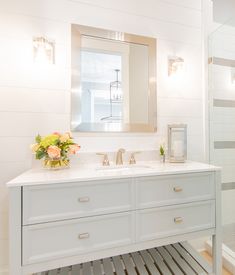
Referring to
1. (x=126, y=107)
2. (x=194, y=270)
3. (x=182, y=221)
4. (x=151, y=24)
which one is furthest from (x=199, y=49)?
(x=194, y=270)

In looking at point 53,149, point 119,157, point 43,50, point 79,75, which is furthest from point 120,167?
point 43,50

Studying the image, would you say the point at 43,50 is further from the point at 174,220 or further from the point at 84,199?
the point at 174,220

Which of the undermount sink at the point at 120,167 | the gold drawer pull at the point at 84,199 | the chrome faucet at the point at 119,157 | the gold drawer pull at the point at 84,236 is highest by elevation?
the chrome faucet at the point at 119,157

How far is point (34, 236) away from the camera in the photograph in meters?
1.04

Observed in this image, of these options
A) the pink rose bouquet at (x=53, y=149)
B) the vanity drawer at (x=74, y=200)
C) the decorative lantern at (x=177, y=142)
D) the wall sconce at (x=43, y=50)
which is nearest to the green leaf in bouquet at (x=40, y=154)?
the pink rose bouquet at (x=53, y=149)

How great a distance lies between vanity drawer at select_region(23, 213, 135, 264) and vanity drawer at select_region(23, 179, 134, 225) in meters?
0.04

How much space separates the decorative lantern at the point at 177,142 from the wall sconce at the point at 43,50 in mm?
1142

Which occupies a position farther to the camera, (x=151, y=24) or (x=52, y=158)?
(x=151, y=24)

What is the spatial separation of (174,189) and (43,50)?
1369mm

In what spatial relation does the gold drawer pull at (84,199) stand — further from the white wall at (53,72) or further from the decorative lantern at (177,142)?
the decorative lantern at (177,142)

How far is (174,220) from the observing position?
4.30 feet

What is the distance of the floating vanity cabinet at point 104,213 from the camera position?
1.03m

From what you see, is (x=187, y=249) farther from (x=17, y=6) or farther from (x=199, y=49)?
(x=17, y=6)

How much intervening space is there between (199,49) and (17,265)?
2.25 metres
